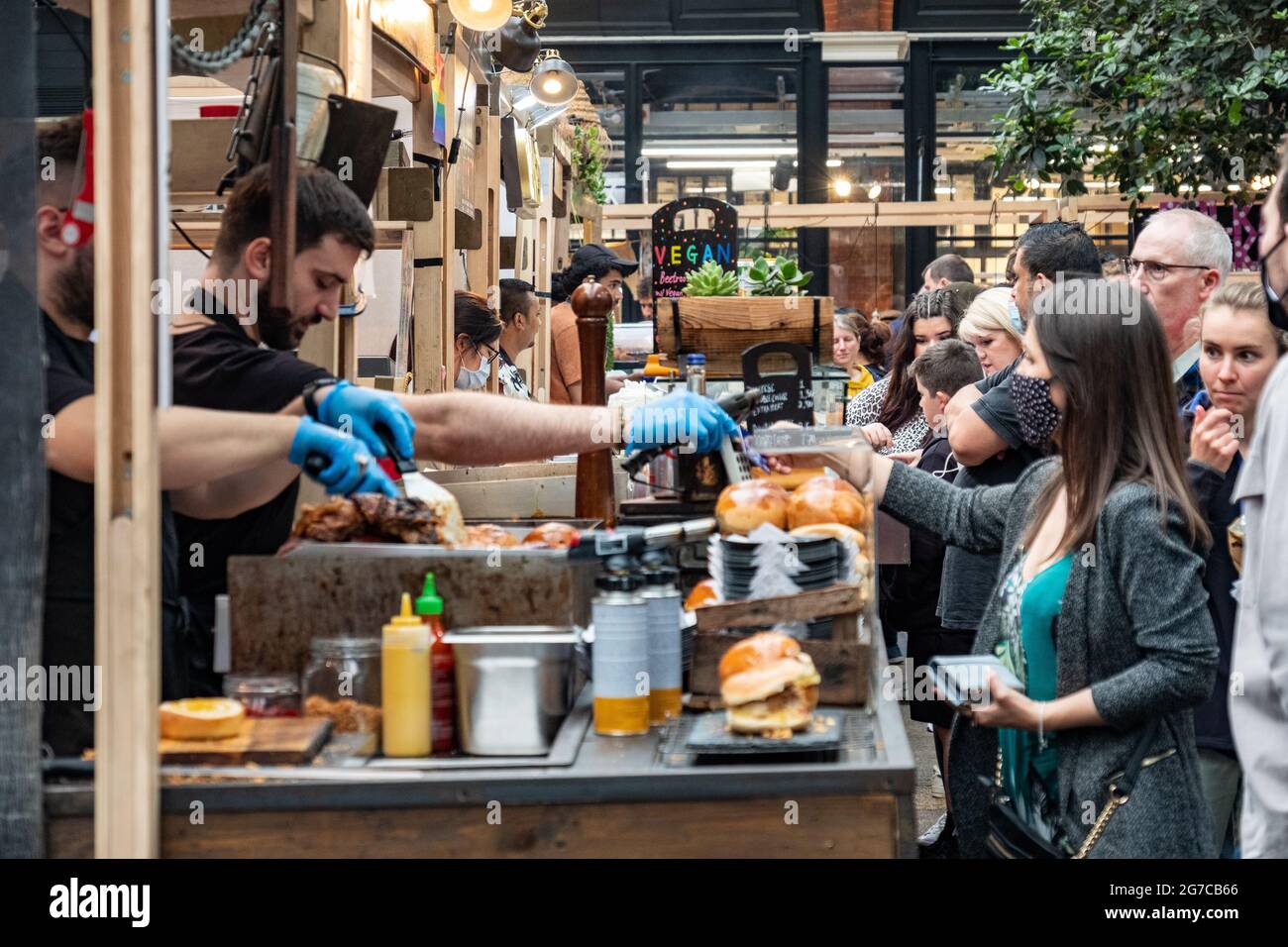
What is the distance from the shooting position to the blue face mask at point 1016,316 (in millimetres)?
5570

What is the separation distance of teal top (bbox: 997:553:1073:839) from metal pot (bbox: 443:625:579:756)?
112 centimetres

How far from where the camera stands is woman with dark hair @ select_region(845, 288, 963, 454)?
652 cm

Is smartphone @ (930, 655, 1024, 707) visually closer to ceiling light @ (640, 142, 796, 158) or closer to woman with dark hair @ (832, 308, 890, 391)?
woman with dark hair @ (832, 308, 890, 391)

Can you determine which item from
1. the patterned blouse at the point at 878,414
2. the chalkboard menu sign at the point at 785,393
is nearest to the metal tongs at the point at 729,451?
the chalkboard menu sign at the point at 785,393

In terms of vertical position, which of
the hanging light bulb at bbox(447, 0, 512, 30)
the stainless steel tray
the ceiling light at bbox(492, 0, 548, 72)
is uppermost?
the ceiling light at bbox(492, 0, 548, 72)

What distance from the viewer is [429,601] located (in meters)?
2.63

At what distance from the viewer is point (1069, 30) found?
8.62 metres

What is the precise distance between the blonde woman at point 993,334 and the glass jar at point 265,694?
351cm

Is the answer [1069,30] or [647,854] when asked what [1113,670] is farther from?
[1069,30]

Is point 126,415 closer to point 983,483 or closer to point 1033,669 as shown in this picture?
point 1033,669

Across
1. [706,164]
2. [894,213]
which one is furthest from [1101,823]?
[706,164]

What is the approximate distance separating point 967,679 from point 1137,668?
0.34m

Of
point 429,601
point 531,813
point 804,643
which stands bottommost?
point 531,813
